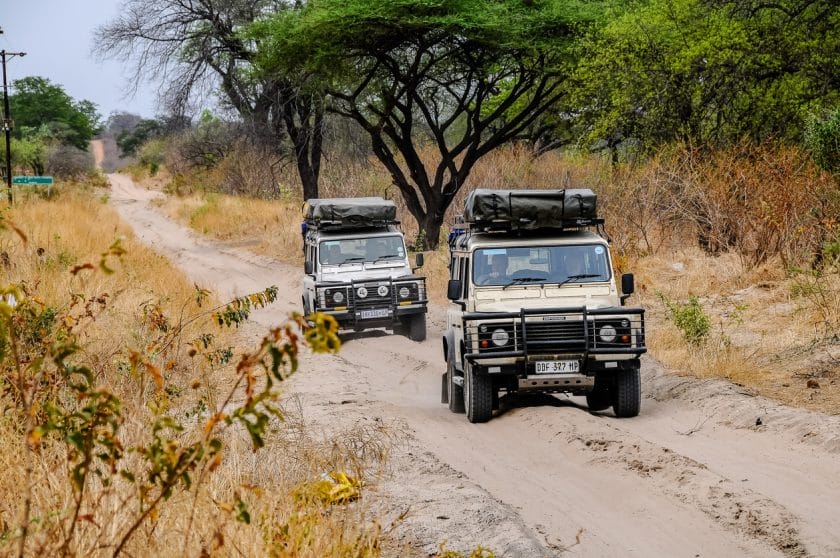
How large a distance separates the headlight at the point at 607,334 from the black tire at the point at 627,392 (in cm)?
37

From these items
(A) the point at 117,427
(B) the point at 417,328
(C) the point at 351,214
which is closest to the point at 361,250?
(C) the point at 351,214

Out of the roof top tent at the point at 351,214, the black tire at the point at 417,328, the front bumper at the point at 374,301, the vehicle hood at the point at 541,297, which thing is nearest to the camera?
the vehicle hood at the point at 541,297

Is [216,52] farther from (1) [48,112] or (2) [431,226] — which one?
(1) [48,112]

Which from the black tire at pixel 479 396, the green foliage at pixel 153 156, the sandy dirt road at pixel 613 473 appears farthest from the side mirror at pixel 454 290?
the green foliage at pixel 153 156

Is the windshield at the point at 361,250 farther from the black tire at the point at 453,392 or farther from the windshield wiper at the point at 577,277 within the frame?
the windshield wiper at the point at 577,277

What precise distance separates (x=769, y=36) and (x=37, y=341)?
1669 cm

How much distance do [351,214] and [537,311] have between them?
7780 mm

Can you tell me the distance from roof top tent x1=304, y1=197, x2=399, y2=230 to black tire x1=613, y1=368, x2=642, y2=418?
25.5 ft

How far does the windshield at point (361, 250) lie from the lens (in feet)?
54.6

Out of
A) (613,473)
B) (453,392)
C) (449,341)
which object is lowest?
(613,473)

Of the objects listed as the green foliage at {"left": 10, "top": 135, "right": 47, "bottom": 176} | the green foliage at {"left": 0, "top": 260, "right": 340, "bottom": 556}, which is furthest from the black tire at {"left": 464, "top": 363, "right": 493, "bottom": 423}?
the green foliage at {"left": 10, "top": 135, "right": 47, "bottom": 176}

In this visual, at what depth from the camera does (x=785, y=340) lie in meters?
12.9

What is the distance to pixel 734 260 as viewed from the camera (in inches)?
699

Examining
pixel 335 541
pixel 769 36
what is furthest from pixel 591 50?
pixel 335 541
